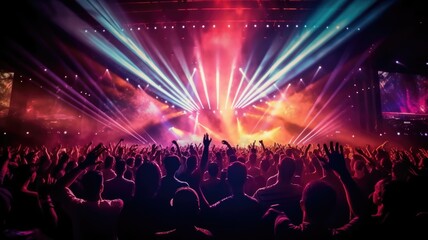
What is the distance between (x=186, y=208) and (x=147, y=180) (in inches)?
23.1

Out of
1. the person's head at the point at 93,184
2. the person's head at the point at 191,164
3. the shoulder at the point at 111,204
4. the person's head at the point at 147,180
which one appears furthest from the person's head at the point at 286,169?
the person's head at the point at 93,184

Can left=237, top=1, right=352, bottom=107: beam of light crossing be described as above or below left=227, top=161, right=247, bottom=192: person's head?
above

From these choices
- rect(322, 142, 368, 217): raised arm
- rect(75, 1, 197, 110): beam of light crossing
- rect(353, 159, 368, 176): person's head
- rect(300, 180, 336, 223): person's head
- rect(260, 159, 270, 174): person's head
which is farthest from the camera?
rect(75, 1, 197, 110): beam of light crossing

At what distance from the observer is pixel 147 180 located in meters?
2.54

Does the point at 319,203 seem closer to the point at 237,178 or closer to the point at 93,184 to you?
the point at 237,178

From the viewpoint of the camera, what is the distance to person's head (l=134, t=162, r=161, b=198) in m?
2.55

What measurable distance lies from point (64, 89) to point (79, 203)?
1761cm

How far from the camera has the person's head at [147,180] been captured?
2.55 meters

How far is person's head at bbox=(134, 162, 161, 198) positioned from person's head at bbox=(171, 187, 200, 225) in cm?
47

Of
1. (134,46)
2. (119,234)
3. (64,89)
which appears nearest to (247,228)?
(119,234)

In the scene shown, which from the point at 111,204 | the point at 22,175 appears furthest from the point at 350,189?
the point at 22,175

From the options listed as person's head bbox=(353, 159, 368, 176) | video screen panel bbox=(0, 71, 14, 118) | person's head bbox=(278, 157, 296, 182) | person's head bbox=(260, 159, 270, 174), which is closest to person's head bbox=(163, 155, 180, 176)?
person's head bbox=(278, 157, 296, 182)

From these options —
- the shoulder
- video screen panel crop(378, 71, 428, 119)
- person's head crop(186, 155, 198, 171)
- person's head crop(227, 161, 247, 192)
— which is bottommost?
the shoulder

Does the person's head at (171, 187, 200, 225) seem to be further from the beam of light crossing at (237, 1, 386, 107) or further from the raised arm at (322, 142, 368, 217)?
the beam of light crossing at (237, 1, 386, 107)
